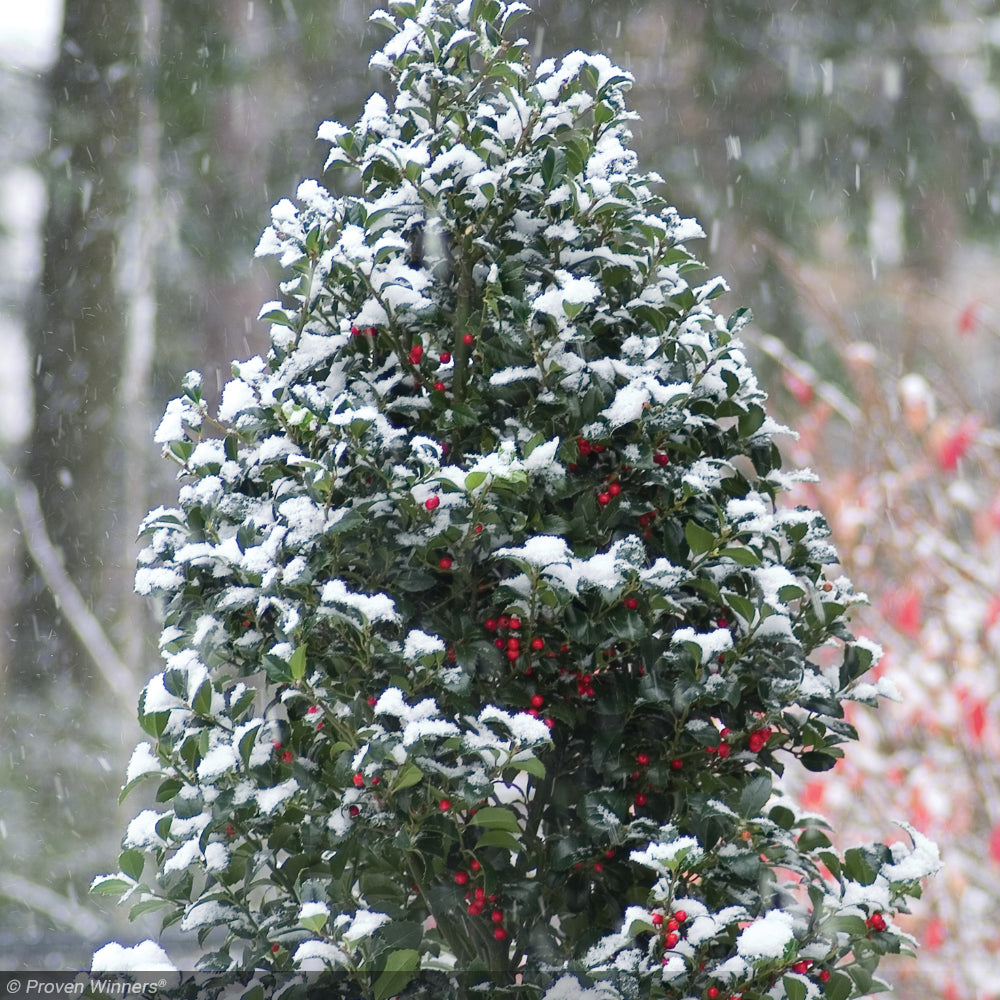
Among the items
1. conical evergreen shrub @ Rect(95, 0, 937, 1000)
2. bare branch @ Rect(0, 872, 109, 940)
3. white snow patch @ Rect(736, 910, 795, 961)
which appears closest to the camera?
white snow patch @ Rect(736, 910, 795, 961)

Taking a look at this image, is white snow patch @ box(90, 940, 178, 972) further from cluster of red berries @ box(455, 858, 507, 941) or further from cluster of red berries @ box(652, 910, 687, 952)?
Answer: cluster of red berries @ box(652, 910, 687, 952)

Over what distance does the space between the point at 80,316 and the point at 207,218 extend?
1.07 metres

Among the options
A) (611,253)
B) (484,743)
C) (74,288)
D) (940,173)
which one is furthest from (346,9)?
(484,743)

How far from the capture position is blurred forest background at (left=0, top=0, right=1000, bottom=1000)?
16.3ft

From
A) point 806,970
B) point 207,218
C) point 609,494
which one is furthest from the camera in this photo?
point 207,218

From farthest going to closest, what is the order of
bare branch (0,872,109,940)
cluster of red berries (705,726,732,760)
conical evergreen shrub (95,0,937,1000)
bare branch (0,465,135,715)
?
bare branch (0,872,109,940) → bare branch (0,465,135,715) → cluster of red berries (705,726,732,760) → conical evergreen shrub (95,0,937,1000)

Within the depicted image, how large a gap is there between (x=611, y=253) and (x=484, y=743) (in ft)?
2.28

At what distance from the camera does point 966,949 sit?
311cm

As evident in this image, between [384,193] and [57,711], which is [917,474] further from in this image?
[57,711]

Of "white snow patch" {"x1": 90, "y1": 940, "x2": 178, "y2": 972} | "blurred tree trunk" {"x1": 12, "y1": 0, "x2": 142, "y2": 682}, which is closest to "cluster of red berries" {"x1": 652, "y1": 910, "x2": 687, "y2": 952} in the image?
"white snow patch" {"x1": 90, "y1": 940, "x2": 178, "y2": 972}

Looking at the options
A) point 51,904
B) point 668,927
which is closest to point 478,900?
point 668,927

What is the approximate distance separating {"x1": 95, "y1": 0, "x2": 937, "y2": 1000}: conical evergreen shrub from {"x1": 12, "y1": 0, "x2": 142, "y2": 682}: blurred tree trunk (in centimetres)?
370

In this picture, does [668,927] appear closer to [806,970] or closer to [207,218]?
[806,970]

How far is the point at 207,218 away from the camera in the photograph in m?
5.68
